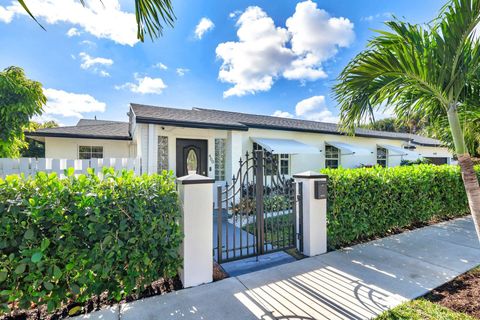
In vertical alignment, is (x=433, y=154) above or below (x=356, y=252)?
above

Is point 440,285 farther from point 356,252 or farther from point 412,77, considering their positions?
point 412,77

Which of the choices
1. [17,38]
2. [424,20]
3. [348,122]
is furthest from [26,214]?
[17,38]

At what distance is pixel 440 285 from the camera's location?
168 inches

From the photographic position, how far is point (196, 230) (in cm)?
445

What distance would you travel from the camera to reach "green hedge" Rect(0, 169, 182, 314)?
10.1 feet

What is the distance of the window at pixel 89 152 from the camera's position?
43.4 feet

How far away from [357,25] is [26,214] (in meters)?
12.8

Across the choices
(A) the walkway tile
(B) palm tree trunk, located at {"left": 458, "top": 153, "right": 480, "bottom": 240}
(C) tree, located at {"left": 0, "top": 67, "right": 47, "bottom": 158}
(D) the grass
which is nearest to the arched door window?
(C) tree, located at {"left": 0, "top": 67, "right": 47, "bottom": 158}

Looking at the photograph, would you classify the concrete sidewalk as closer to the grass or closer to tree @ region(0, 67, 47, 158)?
the grass

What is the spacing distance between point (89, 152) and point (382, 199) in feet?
48.5

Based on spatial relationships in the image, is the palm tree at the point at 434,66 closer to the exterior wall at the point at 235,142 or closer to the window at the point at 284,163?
the exterior wall at the point at 235,142

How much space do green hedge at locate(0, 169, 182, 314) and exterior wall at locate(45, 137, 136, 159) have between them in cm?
1129

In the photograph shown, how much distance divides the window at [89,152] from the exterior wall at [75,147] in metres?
0.19

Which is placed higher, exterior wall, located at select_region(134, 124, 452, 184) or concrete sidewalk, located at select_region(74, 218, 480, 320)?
exterior wall, located at select_region(134, 124, 452, 184)
